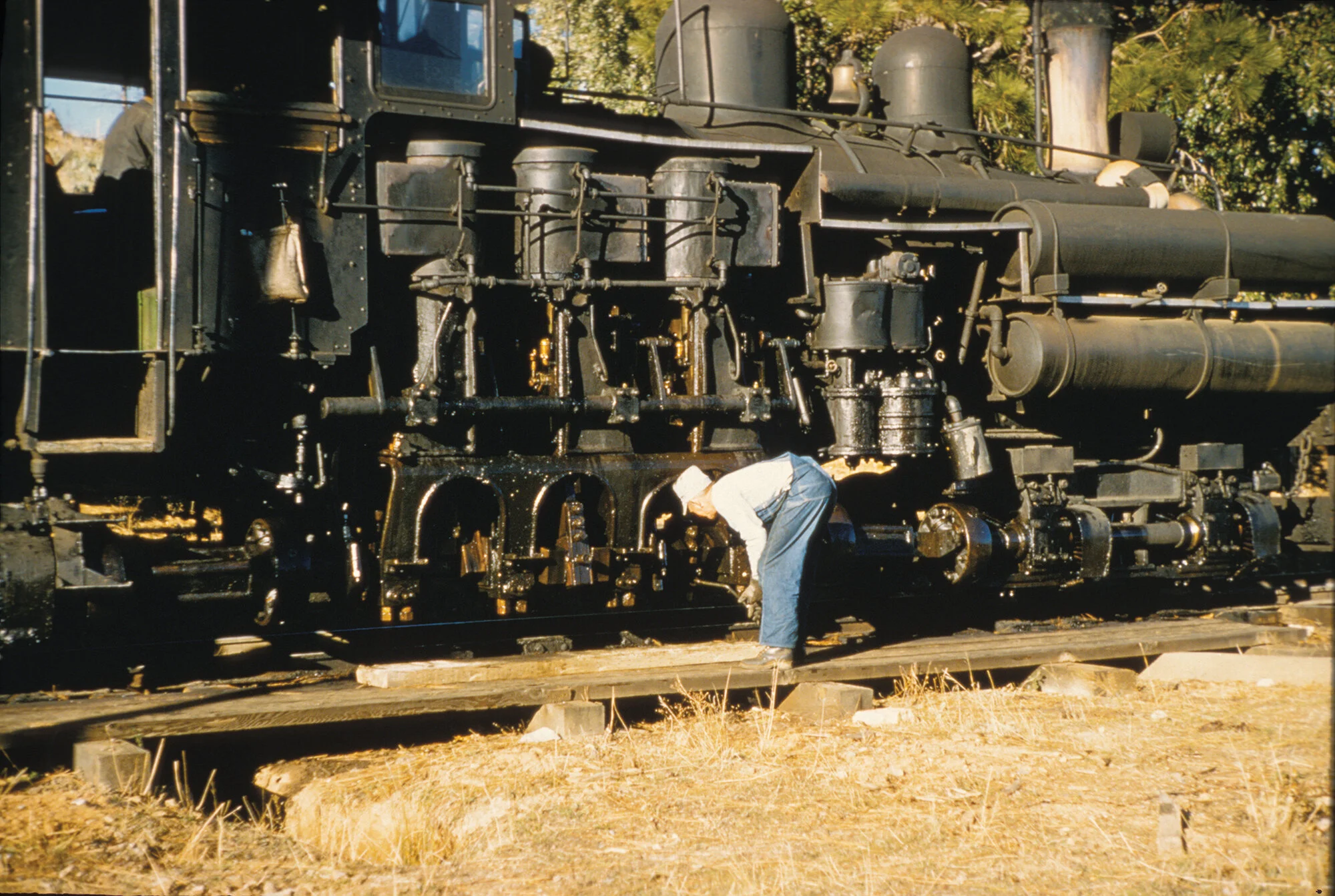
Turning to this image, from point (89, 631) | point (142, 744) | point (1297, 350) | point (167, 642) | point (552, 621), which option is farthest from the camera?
point (1297, 350)

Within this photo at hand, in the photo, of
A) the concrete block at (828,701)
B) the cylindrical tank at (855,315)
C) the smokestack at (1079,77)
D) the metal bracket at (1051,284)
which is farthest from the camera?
the smokestack at (1079,77)

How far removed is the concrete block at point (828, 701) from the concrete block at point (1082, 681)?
125 cm

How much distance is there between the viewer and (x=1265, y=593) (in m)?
9.30

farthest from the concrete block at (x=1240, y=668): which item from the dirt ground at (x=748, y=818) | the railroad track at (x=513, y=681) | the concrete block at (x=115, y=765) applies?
the concrete block at (x=115, y=765)

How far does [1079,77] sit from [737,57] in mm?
3447

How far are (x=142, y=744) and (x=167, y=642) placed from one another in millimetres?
1161

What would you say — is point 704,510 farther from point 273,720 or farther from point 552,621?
point 273,720

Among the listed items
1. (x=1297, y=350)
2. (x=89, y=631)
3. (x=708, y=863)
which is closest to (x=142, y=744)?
(x=89, y=631)

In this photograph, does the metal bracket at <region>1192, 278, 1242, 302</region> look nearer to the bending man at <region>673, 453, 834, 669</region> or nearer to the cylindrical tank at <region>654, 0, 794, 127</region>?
the cylindrical tank at <region>654, 0, 794, 127</region>

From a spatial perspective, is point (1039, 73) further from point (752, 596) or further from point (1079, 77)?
point (752, 596)

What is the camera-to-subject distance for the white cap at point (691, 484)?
256 inches

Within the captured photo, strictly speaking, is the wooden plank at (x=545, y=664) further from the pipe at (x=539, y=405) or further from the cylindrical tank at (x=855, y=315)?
the cylindrical tank at (x=855, y=315)

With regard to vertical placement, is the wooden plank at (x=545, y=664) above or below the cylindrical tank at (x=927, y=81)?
below

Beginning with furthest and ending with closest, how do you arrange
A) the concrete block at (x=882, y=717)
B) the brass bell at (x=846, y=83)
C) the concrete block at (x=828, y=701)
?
the brass bell at (x=846, y=83), the concrete block at (x=828, y=701), the concrete block at (x=882, y=717)
